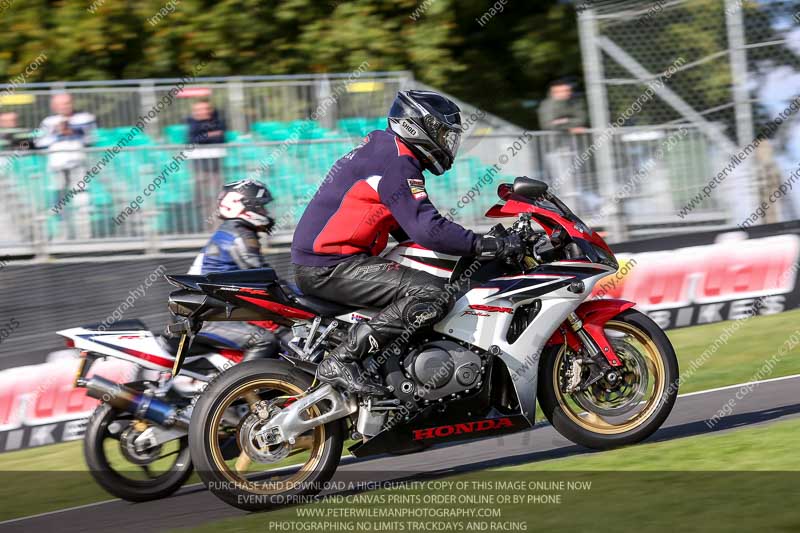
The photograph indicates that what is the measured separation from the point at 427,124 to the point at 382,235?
680 millimetres

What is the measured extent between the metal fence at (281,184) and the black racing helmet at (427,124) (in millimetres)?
6471

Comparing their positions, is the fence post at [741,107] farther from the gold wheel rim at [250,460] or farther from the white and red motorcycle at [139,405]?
the gold wheel rim at [250,460]

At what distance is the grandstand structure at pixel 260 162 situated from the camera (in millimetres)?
12578

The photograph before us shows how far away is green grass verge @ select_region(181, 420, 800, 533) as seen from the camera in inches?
204

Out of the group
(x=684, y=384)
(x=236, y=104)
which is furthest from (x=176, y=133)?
(x=684, y=384)

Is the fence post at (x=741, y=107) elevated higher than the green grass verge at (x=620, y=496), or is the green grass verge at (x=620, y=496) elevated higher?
the fence post at (x=741, y=107)

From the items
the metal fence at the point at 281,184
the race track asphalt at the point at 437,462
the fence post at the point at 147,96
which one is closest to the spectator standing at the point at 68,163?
the metal fence at the point at 281,184

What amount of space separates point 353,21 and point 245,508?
1262 cm

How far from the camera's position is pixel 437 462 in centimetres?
748

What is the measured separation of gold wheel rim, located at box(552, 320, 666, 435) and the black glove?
720 mm

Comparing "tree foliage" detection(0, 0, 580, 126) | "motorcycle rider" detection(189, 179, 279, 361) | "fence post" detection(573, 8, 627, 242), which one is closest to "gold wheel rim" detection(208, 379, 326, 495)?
"motorcycle rider" detection(189, 179, 279, 361)

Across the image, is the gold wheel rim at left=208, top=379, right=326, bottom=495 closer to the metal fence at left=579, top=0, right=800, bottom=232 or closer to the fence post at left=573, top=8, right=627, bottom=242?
the fence post at left=573, top=8, right=627, bottom=242

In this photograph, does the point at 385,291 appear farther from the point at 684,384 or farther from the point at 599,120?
the point at 599,120

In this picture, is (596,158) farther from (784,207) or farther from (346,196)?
(346,196)
